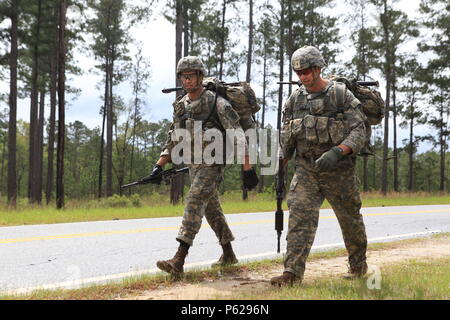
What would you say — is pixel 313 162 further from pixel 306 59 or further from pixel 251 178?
pixel 306 59

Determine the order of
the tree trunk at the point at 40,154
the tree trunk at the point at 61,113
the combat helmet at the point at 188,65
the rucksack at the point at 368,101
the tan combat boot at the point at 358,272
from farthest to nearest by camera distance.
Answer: the tree trunk at the point at 40,154, the tree trunk at the point at 61,113, the combat helmet at the point at 188,65, the tan combat boot at the point at 358,272, the rucksack at the point at 368,101

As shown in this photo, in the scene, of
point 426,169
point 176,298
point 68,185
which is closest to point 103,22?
point 176,298

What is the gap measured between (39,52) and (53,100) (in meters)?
4.69

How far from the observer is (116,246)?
692 centimetres

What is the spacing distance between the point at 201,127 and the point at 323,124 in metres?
1.32

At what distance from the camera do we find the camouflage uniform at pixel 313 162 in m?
4.12

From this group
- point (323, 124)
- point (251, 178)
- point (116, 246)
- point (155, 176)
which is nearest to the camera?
point (323, 124)

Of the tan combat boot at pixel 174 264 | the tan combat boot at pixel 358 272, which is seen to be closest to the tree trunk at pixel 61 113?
the tan combat boot at pixel 174 264

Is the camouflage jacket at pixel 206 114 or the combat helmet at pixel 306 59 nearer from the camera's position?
the combat helmet at pixel 306 59

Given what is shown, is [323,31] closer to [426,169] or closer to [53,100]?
[53,100]

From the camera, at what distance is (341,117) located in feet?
13.7

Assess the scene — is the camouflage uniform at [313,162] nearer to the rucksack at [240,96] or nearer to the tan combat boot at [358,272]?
the tan combat boot at [358,272]

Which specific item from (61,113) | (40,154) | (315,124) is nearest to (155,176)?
(315,124)

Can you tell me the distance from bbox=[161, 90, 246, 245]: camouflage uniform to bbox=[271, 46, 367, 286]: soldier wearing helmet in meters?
0.70
